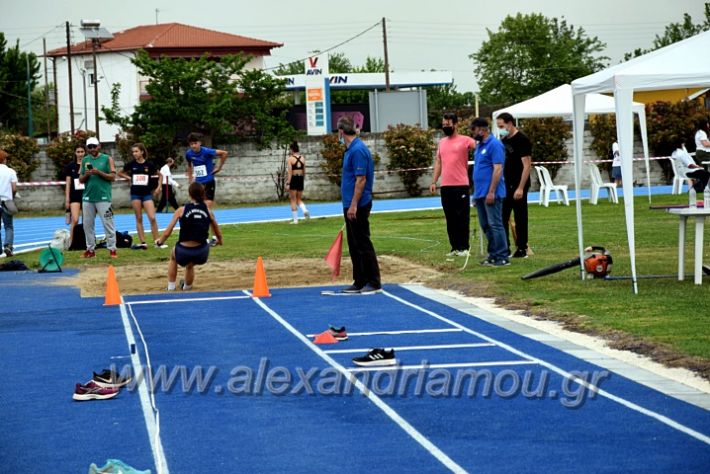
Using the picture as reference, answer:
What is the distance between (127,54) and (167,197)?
1854 inches

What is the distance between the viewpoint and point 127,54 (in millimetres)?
82125

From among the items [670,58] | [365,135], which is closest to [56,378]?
[670,58]

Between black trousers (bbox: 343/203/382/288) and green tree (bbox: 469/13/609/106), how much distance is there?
87.4m

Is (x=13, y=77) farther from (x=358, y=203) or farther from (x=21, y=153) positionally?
(x=358, y=203)

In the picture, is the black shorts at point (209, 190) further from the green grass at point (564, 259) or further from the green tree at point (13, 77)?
the green tree at point (13, 77)

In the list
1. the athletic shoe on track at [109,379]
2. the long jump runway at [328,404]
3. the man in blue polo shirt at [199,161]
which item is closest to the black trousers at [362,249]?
the long jump runway at [328,404]

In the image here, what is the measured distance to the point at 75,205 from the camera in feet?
69.3

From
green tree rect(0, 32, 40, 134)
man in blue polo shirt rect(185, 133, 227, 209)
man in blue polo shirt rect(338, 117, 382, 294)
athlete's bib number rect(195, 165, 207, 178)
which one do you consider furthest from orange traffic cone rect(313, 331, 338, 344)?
green tree rect(0, 32, 40, 134)

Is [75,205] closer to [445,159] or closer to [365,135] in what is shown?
[445,159]

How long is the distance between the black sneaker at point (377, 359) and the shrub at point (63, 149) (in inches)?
1254

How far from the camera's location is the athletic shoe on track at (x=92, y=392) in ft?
26.7

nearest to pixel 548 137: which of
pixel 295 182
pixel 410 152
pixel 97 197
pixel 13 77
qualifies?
pixel 410 152

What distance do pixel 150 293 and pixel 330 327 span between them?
15.5 ft

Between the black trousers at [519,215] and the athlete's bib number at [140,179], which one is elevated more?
the athlete's bib number at [140,179]
